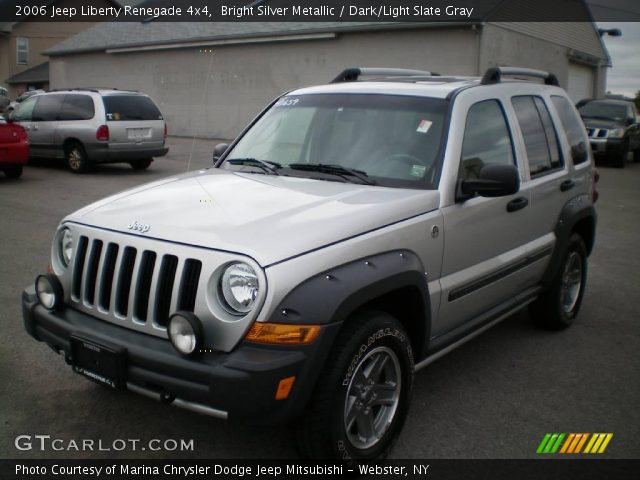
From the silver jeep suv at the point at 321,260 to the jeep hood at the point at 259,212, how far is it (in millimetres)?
13

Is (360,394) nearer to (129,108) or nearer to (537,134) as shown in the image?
(537,134)

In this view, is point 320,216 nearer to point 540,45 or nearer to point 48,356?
point 48,356

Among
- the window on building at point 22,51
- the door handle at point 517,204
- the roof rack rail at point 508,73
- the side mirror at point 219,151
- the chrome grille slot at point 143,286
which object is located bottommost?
the chrome grille slot at point 143,286

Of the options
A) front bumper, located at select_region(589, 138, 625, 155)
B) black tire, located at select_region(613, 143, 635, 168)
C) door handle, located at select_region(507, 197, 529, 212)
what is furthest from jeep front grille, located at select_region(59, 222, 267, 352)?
black tire, located at select_region(613, 143, 635, 168)

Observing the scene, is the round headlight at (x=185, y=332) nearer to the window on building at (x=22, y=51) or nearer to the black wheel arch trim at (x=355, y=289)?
the black wheel arch trim at (x=355, y=289)

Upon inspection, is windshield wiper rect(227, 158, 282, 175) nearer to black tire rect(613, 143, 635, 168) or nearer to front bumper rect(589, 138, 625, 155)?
front bumper rect(589, 138, 625, 155)

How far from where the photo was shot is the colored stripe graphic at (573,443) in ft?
12.0

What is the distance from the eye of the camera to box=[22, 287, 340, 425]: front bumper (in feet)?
9.20

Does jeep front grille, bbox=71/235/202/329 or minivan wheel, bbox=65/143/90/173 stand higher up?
Answer: minivan wheel, bbox=65/143/90/173

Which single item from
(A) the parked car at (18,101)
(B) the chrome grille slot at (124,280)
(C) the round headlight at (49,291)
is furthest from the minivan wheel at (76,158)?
(B) the chrome grille slot at (124,280)

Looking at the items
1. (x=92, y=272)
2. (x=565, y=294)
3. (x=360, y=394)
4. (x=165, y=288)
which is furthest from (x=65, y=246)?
(x=565, y=294)

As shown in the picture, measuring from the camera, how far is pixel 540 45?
23.8 m

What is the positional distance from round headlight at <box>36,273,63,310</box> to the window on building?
149 feet

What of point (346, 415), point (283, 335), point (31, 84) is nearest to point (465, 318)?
point (346, 415)
